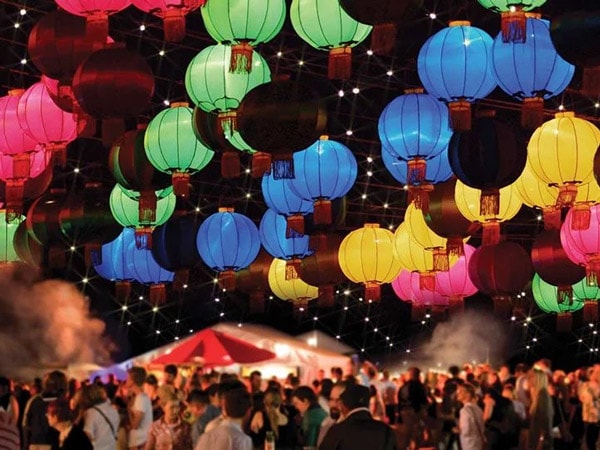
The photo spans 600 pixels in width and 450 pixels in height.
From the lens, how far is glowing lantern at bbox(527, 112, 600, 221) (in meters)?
8.91

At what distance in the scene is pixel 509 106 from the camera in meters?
17.4

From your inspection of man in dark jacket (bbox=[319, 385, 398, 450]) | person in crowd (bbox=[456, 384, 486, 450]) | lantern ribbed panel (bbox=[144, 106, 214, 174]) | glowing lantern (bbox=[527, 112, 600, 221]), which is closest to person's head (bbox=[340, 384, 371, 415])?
man in dark jacket (bbox=[319, 385, 398, 450])

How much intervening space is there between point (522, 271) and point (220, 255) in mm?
2545

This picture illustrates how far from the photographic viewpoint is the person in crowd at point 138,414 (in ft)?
32.1

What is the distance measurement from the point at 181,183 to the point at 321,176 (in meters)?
1.07

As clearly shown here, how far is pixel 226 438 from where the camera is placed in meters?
5.90

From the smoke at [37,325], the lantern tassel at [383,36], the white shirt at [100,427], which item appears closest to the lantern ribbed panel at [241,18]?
the lantern tassel at [383,36]

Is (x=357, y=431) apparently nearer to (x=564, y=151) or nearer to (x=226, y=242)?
(x=564, y=151)

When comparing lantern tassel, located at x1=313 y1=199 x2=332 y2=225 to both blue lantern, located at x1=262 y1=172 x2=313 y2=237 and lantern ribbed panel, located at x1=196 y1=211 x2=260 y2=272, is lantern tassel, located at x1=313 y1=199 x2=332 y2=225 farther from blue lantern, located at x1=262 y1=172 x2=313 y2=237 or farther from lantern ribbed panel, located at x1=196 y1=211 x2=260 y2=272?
lantern ribbed panel, located at x1=196 y1=211 x2=260 y2=272

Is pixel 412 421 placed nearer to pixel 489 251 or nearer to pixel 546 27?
pixel 489 251

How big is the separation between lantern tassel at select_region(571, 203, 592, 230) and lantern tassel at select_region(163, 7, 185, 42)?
3661 millimetres

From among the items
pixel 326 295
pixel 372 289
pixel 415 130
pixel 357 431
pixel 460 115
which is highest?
pixel 460 115

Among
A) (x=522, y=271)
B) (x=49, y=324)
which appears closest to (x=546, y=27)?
(x=522, y=271)

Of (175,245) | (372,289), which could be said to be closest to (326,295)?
(372,289)
